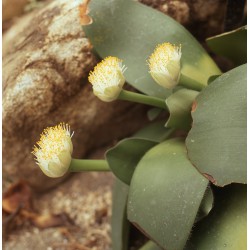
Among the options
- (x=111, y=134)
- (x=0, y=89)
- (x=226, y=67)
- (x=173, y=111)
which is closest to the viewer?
(x=173, y=111)

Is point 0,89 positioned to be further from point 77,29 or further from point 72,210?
point 72,210

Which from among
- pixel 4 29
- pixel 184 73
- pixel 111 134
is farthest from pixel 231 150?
pixel 4 29

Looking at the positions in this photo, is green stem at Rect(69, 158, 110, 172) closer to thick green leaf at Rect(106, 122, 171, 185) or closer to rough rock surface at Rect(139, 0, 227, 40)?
thick green leaf at Rect(106, 122, 171, 185)

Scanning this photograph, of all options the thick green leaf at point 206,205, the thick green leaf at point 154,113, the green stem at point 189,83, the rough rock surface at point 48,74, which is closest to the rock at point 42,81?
the rough rock surface at point 48,74

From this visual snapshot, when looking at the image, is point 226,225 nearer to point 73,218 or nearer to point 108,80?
point 108,80

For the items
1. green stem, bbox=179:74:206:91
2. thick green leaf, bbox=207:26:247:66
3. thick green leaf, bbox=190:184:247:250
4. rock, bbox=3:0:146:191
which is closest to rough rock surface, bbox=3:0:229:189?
rock, bbox=3:0:146:191
